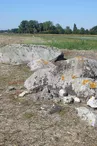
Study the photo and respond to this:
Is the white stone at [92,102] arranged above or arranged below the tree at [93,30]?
above

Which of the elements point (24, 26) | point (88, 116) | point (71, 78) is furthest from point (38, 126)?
point (24, 26)

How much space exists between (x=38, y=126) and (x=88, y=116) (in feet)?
4.22

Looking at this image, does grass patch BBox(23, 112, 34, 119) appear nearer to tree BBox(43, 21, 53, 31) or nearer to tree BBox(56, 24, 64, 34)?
tree BBox(56, 24, 64, 34)

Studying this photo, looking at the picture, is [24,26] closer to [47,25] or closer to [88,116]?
[47,25]

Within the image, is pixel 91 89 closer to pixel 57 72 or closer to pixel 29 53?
pixel 57 72

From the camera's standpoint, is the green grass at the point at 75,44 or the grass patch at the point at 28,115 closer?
the grass patch at the point at 28,115

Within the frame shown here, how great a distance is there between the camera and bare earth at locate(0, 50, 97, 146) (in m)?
5.77

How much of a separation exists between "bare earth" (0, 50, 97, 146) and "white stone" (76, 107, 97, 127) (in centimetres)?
13

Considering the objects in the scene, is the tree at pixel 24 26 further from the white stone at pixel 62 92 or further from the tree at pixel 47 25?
the white stone at pixel 62 92

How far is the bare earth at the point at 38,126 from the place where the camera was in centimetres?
577

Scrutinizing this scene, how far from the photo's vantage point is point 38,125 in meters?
6.52

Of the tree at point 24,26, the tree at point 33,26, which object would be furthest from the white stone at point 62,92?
the tree at point 24,26

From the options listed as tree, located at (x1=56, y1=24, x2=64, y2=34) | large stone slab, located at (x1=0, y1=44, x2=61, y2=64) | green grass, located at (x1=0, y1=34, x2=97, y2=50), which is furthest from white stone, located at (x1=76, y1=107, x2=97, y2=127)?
tree, located at (x1=56, y1=24, x2=64, y2=34)

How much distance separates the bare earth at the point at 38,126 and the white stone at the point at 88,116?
13 cm
